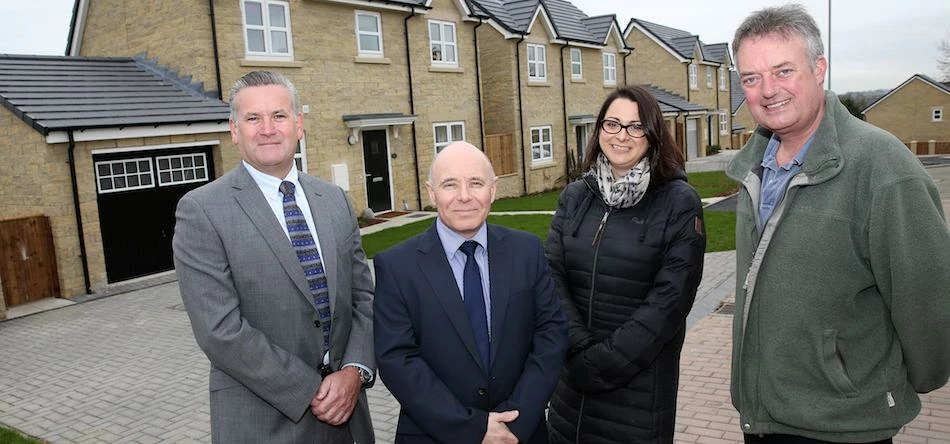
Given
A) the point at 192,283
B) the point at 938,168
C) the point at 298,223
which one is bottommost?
the point at 938,168

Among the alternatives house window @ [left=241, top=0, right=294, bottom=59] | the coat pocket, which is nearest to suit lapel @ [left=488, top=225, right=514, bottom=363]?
the coat pocket

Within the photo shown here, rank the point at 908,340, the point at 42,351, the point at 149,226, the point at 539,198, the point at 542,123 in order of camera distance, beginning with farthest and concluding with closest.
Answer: the point at 542,123, the point at 539,198, the point at 149,226, the point at 42,351, the point at 908,340

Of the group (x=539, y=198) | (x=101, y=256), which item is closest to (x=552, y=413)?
(x=101, y=256)

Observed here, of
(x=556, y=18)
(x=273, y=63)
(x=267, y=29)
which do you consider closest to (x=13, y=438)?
(x=273, y=63)

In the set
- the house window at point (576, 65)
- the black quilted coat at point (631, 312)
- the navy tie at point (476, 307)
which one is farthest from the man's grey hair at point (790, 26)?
the house window at point (576, 65)

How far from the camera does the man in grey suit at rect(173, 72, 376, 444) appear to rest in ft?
9.47

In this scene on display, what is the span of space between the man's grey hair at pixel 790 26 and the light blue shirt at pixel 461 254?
1.36m

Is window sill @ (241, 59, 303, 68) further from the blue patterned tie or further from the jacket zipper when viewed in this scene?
the jacket zipper

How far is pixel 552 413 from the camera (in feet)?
11.3

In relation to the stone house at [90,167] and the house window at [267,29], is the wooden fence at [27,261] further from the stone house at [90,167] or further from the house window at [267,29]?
Result: the house window at [267,29]

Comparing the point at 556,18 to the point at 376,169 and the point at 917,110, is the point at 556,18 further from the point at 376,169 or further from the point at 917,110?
the point at 917,110

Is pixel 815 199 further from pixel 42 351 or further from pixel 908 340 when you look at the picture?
pixel 42 351

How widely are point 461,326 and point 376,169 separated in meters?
16.6

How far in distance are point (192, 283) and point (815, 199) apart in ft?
8.27
